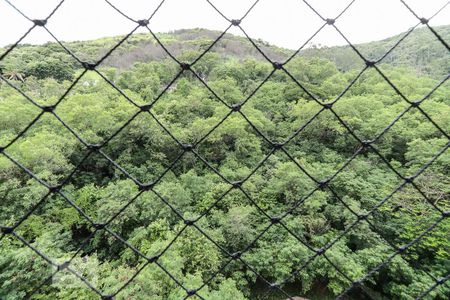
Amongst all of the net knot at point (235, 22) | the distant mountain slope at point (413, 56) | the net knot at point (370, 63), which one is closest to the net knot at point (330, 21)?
the net knot at point (370, 63)

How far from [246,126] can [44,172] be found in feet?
18.9

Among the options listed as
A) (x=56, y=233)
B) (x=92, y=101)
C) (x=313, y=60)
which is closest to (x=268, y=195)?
(x=56, y=233)

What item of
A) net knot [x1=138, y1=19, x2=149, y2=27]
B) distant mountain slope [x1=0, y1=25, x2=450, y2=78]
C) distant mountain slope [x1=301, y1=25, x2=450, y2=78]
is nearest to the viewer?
net knot [x1=138, y1=19, x2=149, y2=27]

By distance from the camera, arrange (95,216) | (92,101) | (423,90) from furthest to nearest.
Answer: (423,90)
(92,101)
(95,216)

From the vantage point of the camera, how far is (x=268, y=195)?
7551 mm

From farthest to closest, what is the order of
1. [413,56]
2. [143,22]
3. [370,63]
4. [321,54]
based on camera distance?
[321,54], [413,56], [370,63], [143,22]

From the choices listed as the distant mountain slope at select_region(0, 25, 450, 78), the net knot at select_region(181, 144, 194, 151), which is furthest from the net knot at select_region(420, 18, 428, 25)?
the distant mountain slope at select_region(0, 25, 450, 78)

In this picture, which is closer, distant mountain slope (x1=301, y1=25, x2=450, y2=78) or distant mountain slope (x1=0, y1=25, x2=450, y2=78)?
distant mountain slope (x1=0, y1=25, x2=450, y2=78)

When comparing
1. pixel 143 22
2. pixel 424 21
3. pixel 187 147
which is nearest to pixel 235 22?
pixel 143 22

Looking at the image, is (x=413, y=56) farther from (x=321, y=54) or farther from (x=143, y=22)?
(x=143, y=22)

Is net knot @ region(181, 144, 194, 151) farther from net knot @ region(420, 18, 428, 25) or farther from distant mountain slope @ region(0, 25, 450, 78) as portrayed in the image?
distant mountain slope @ region(0, 25, 450, 78)

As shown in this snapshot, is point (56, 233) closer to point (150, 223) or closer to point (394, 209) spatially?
point (150, 223)

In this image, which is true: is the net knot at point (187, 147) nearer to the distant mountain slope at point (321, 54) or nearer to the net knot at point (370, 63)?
the net knot at point (370, 63)

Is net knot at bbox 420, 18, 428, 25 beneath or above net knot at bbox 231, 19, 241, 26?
above
